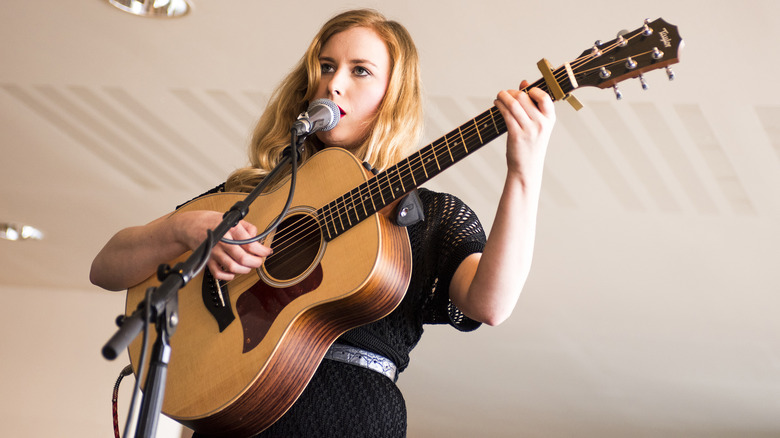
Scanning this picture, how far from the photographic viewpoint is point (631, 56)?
4.57 feet

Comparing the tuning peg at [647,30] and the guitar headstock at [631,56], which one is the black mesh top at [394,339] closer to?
the guitar headstock at [631,56]

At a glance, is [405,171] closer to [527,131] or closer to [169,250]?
[527,131]

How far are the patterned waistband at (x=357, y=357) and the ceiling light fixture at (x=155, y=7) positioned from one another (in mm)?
2431

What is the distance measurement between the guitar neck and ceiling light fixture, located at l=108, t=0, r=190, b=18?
230 centimetres

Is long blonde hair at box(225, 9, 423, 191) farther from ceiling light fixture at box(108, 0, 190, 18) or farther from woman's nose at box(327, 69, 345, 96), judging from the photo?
ceiling light fixture at box(108, 0, 190, 18)

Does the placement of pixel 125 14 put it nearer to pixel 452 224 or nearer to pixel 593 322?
pixel 452 224

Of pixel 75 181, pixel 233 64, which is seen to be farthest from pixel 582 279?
pixel 75 181

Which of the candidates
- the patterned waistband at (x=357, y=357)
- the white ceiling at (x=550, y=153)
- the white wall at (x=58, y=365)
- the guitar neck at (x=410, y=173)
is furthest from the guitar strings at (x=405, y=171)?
the white wall at (x=58, y=365)

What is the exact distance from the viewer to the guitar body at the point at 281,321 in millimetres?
1437

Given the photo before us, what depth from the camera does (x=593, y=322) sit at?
6.42 m

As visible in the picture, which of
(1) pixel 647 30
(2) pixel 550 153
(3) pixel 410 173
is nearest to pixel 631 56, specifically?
(1) pixel 647 30

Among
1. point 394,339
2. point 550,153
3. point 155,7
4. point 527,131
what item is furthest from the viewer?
point 550,153

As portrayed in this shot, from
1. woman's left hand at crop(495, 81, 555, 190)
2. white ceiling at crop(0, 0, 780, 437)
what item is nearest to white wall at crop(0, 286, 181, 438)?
white ceiling at crop(0, 0, 780, 437)

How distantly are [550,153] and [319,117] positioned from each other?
2.89m
